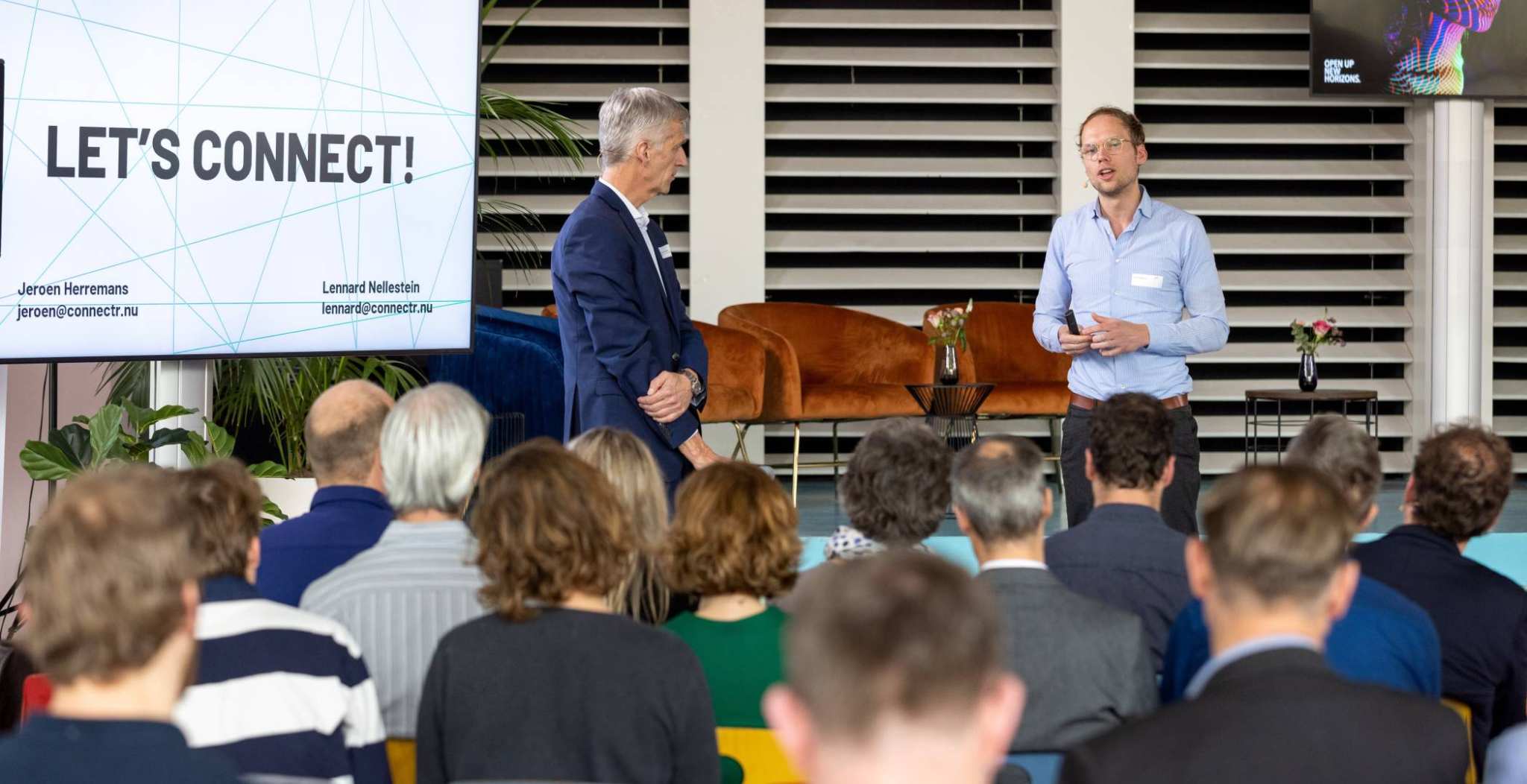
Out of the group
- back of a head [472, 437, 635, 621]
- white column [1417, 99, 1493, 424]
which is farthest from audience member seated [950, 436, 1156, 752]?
white column [1417, 99, 1493, 424]

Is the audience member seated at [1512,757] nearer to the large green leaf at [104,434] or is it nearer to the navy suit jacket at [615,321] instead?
the navy suit jacket at [615,321]

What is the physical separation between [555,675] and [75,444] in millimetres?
2209

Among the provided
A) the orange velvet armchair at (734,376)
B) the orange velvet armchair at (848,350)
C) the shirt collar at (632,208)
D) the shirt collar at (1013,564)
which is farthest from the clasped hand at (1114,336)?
the orange velvet armchair at (848,350)

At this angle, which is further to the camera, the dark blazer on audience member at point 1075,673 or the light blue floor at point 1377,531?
the light blue floor at point 1377,531

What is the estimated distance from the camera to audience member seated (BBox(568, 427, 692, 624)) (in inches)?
85.1

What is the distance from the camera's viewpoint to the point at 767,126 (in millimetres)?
7914

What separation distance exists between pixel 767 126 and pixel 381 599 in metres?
6.23

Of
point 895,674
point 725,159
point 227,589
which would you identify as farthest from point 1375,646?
point 725,159

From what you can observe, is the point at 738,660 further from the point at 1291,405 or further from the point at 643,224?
the point at 1291,405

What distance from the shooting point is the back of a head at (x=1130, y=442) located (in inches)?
96.3

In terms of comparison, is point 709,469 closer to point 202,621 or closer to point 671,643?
point 671,643

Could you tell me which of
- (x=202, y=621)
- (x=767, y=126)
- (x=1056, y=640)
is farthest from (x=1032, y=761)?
(x=767, y=126)

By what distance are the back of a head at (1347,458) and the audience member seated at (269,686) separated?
1.51 meters

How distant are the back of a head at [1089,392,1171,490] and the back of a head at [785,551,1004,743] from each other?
1.64 m
